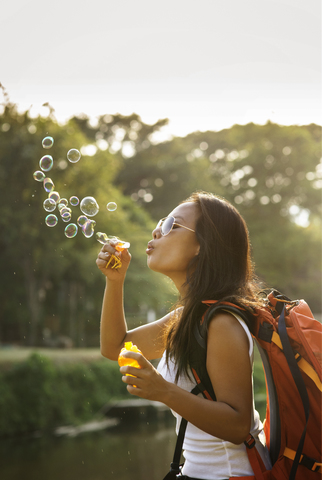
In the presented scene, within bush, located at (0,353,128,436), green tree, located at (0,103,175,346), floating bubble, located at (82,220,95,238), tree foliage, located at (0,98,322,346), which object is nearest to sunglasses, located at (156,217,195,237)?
floating bubble, located at (82,220,95,238)

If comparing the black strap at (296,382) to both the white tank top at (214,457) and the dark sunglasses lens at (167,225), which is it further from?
the dark sunglasses lens at (167,225)

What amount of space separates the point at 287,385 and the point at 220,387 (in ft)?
0.52

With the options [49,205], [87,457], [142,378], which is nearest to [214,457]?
[142,378]

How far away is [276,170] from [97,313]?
22.7 ft

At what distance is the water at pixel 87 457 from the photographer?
7008 mm

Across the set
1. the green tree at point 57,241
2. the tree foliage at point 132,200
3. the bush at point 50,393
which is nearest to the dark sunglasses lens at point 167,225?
the bush at point 50,393

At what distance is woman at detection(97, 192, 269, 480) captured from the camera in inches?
42.3

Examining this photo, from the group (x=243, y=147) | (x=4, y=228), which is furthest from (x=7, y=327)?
(x=243, y=147)

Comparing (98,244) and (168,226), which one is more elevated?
(168,226)

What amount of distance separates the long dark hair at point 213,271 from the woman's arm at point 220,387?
11 centimetres

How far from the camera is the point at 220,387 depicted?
1107mm

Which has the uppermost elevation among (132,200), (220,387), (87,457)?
(132,200)

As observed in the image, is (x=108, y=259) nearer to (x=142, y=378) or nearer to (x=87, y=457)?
(x=142, y=378)

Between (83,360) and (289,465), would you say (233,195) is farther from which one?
(289,465)
